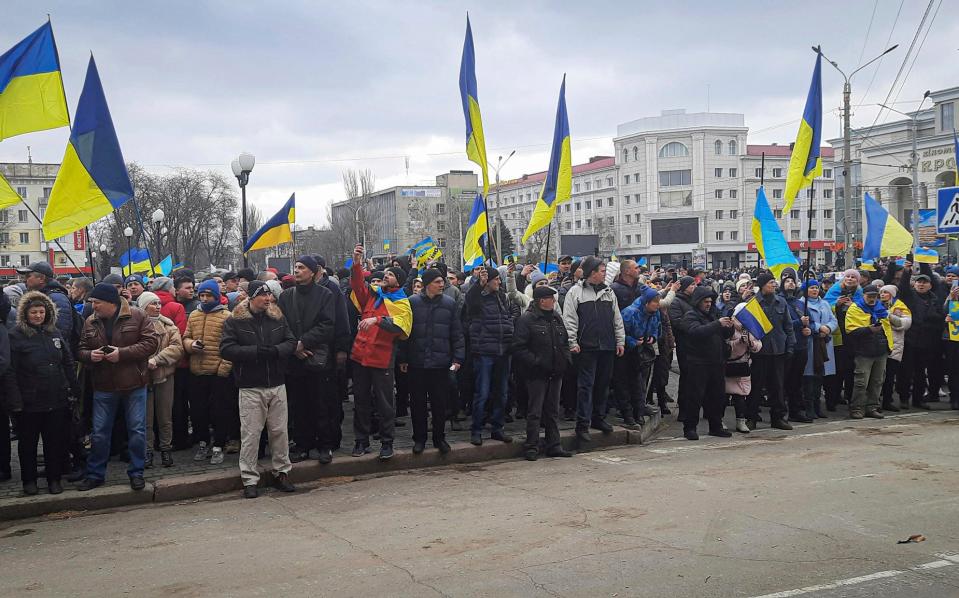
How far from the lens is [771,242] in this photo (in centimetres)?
1120

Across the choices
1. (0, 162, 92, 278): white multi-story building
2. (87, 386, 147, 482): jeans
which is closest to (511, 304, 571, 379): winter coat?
(87, 386, 147, 482): jeans

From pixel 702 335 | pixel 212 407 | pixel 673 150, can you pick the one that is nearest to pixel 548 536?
pixel 212 407

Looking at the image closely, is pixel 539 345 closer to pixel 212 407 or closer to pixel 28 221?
pixel 212 407

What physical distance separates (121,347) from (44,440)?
1186 mm

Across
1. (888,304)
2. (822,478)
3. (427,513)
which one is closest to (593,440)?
(822,478)

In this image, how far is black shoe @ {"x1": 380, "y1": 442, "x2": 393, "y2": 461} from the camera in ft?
28.6

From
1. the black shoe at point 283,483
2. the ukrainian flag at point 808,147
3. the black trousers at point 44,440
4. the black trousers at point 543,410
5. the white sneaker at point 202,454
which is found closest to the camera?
the black trousers at point 44,440

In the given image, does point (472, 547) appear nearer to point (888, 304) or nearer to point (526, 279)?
point (526, 279)

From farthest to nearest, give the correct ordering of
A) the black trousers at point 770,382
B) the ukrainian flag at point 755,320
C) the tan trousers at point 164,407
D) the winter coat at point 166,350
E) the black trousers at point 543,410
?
1. the black trousers at point 770,382
2. the ukrainian flag at point 755,320
3. the black trousers at point 543,410
4. the tan trousers at point 164,407
5. the winter coat at point 166,350

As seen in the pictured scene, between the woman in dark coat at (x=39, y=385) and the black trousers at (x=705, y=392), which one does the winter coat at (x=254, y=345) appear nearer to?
the woman in dark coat at (x=39, y=385)

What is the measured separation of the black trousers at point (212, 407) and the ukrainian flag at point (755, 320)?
6.60 metres

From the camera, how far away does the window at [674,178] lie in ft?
307

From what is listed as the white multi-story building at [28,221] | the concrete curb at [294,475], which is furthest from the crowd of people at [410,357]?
the white multi-story building at [28,221]

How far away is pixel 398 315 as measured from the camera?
8.80 meters
